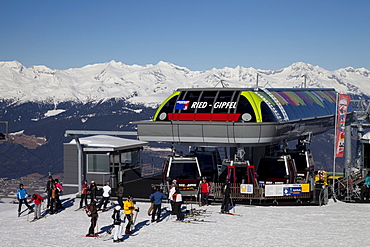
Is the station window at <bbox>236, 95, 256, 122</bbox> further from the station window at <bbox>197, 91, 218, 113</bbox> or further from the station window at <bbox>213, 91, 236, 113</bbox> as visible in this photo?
the station window at <bbox>197, 91, 218, 113</bbox>

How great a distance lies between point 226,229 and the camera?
2481 cm

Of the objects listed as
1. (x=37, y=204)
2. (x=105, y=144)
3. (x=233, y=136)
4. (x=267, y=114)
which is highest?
(x=267, y=114)

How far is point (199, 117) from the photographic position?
105 feet

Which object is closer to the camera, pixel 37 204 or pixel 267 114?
pixel 37 204

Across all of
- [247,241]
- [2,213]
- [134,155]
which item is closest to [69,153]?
[134,155]

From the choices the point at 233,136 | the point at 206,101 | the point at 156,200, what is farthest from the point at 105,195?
the point at 206,101

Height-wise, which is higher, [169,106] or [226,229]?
[169,106]

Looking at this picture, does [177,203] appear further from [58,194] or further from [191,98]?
[191,98]

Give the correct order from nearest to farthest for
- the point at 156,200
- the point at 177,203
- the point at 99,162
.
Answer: the point at 156,200, the point at 177,203, the point at 99,162

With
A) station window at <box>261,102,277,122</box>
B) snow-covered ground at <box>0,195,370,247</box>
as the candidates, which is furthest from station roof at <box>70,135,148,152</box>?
station window at <box>261,102,277,122</box>

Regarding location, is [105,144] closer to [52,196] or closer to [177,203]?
[52,196]

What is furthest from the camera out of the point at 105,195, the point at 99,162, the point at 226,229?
the point at 99,162

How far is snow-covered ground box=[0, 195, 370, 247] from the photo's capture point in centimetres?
2284

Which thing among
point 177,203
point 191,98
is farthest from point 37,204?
point 191,98
